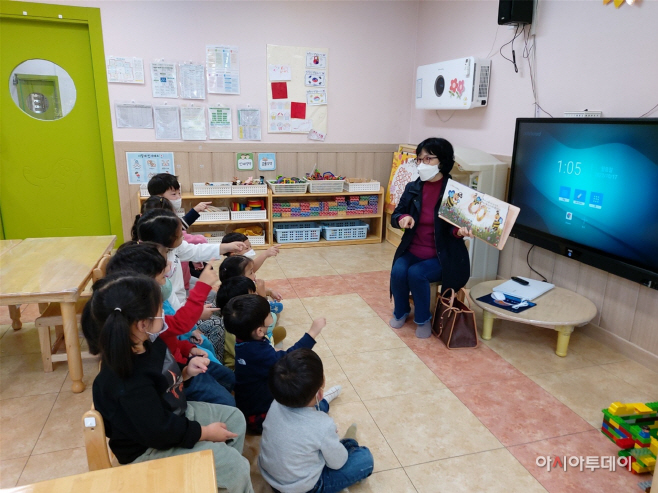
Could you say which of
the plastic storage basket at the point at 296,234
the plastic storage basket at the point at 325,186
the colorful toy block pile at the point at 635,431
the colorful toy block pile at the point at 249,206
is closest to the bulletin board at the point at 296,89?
the plastic storage basket at the point at 325,186

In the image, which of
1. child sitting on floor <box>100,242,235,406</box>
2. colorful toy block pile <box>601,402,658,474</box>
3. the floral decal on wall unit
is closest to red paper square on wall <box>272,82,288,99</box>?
the floral decal on wall unit

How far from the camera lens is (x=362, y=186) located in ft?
16.4

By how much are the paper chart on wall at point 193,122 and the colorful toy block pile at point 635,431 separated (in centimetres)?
412

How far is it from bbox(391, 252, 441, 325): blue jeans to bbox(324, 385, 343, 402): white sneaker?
0.91 meters

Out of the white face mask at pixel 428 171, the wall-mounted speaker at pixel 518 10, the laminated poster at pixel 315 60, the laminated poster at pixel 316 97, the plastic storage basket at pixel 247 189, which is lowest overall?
Answer: the plastic storage basket at pixel 247 189

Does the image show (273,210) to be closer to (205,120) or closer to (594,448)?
(205,120)

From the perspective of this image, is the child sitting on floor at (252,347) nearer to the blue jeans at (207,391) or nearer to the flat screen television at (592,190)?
the blue jeans at (207,391)

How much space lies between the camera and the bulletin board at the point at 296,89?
4.76 m

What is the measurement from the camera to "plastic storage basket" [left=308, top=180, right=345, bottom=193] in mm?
4858

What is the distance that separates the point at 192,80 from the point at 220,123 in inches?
18.8

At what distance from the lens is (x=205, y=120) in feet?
15.3

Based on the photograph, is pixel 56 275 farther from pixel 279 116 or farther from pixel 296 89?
pixel 296 89

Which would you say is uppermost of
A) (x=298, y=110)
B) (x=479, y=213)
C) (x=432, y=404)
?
(x=298, y=110)

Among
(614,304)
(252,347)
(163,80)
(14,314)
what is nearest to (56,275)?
(14,314)
